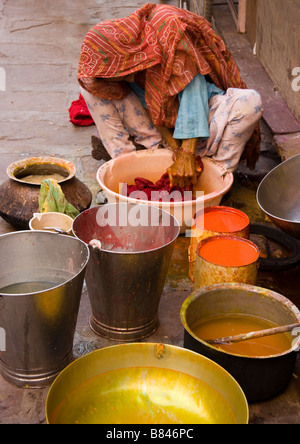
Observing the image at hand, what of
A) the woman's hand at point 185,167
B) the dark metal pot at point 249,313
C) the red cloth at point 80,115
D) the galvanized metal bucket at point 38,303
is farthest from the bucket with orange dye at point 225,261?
the red cloth at point 80,115

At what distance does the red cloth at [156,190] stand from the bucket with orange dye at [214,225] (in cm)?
42

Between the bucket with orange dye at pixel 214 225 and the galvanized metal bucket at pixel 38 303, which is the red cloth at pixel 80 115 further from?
the galvanized metal bucket at pixel 38 303

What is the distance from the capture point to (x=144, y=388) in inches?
89.7

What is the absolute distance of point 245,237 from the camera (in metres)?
3.09

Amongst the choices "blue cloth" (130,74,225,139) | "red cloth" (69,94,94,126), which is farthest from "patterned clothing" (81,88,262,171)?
"red cloth" (69,94,94,126)

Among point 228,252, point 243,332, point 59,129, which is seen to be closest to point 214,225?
point 228,252

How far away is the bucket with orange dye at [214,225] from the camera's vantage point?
3.05 meters

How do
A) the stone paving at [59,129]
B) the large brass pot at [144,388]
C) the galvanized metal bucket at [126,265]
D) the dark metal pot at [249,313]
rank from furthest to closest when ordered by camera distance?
the galvanized metal bucket at [126,265] < the stone paving at [59,129] < the dark metal pot at [249,313] < the large brass pot at [144,388]

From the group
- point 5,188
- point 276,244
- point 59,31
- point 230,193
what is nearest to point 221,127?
point 230,193

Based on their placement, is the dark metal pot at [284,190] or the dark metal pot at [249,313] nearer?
the dark metal pot at [249,313]

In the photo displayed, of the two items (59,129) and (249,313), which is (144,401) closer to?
(249,313)

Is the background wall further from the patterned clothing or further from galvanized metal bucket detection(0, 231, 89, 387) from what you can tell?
galvanized metal bucket detection(0, 231, 89, 387)

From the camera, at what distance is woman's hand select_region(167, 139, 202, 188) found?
11.8 ft
